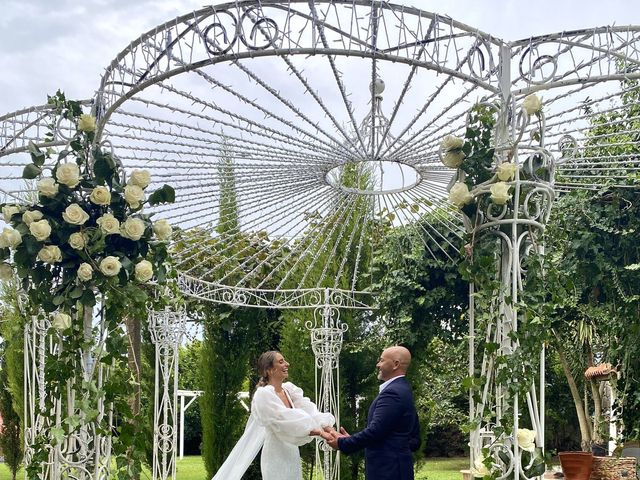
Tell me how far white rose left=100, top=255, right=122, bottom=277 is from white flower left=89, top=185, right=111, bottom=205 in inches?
10.7

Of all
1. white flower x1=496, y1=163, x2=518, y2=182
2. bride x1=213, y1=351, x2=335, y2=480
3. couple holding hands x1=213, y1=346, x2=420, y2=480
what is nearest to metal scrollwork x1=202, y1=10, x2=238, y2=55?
white flower x1=496, y1=163, x2=518, y2=182

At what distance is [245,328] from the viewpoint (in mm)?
10234

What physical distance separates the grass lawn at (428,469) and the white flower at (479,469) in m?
9.38

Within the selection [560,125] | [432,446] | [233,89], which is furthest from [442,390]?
[233,89]

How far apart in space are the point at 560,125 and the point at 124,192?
2.58 meters

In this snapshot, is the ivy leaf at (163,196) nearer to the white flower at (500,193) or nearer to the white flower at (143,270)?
the white flower at (143,270)

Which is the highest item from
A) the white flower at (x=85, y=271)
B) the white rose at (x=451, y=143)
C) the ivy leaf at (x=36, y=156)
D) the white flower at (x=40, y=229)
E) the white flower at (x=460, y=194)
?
the ivy leaf at (x=36, y=156)

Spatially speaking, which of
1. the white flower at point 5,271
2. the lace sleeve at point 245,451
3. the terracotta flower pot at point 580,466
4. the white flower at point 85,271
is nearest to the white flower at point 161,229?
the white flower at point 85,271

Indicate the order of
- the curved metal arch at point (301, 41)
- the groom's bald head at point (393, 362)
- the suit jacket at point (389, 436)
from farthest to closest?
the groom's bald head at point (393, 362) < the suit jacket at point (389, 436) < the curved metal arch at point (301, 41)

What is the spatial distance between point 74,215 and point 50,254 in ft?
0.70

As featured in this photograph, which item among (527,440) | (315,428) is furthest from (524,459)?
(315,428)

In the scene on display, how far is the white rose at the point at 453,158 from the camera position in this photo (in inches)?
149

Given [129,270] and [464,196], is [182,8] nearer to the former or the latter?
[129,270]

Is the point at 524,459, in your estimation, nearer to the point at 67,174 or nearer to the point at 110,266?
the point at 110,266
